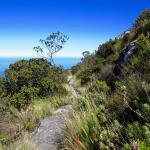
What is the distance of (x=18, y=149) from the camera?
6.15 m

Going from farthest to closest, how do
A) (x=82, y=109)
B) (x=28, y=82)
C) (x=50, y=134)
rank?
(x=28, y=82) → (x=50, y=134) → (x=82, y=109)

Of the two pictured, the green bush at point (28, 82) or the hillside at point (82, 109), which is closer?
the hillside at point (82, 109)

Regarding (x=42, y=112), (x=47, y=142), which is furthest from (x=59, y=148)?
(x=42, y=112)

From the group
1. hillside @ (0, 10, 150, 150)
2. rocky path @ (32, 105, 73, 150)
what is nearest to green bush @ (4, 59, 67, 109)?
hillside @ (0, 10, 150, 150)

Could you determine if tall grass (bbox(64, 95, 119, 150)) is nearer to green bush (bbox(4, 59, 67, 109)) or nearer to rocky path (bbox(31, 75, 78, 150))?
rocky path (bbox(31, 75, 78, 150))

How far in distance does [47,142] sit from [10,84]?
8.47m

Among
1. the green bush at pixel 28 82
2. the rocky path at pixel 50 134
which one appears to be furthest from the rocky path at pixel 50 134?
the green bush at pixel 28 82

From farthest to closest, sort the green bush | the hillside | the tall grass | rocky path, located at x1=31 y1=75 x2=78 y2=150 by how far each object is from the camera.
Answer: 1. the green bush
2. rocky path, located at x1=31 y1=75 x2=78 y2=150
3. the tall grass
4. the hillside

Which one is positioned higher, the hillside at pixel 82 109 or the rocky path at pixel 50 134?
the hillside at pixel 82 109

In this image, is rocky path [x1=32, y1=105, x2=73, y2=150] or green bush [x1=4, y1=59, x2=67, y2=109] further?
green bush [x1=4, y1=59, x2=67, y2=109]

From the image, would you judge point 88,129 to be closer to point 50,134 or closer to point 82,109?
point 82,109

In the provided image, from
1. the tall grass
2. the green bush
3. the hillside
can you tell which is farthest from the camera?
the green bush

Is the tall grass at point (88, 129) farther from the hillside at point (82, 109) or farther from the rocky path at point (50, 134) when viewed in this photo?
the rocky path at point (50, 134)

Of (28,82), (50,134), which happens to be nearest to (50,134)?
(50,134)
